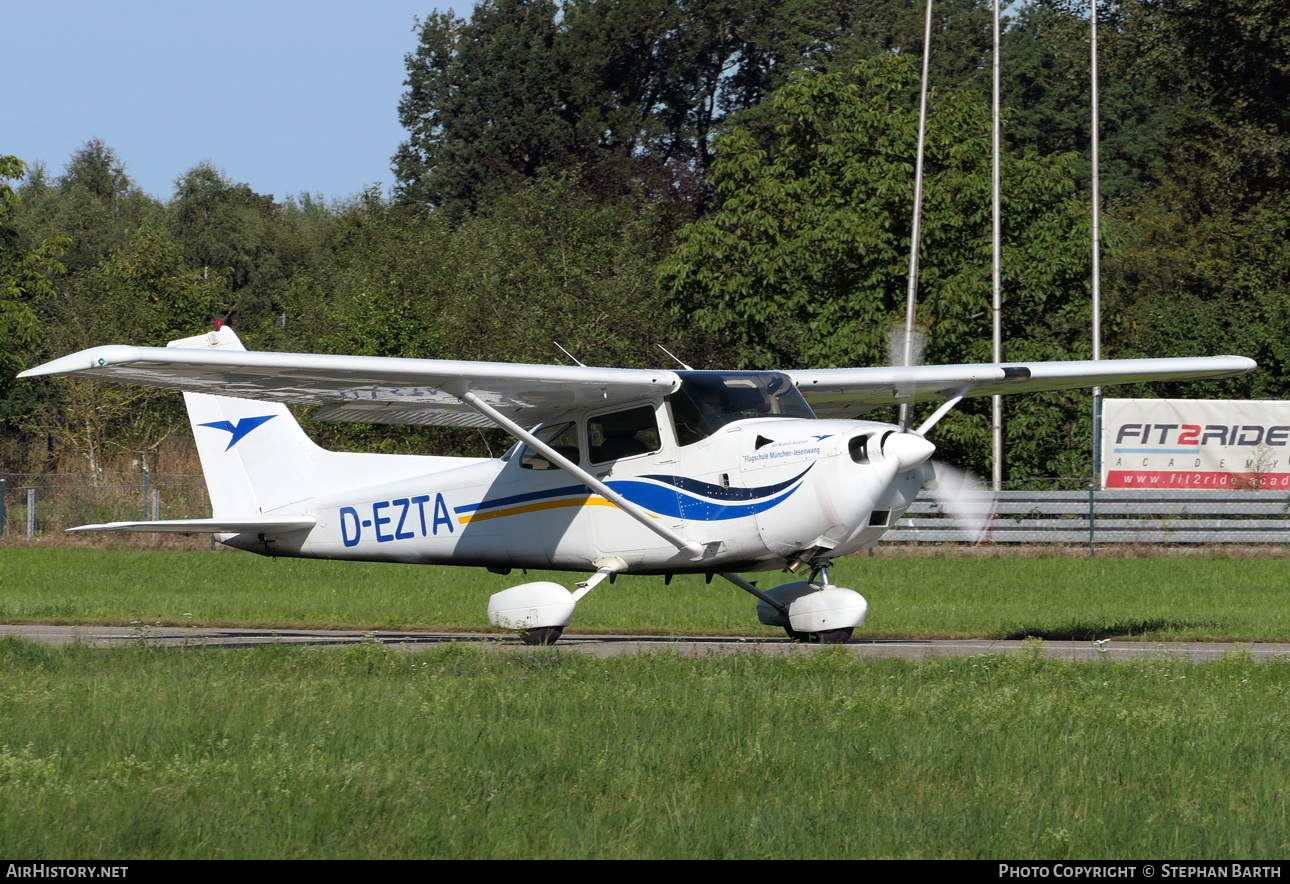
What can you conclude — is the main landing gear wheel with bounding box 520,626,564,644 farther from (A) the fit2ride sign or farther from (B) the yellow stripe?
(A) the fit2ride sign

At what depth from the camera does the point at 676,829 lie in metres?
5.50

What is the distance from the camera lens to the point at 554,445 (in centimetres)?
1319

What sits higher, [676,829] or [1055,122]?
[1055,122]

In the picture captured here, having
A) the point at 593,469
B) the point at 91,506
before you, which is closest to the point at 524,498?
the point at 593,469

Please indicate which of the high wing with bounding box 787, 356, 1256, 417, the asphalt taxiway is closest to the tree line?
the high wing with bounding box 787, 356, 1256, 417

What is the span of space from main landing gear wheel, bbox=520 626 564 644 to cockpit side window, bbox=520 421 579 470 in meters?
1.54

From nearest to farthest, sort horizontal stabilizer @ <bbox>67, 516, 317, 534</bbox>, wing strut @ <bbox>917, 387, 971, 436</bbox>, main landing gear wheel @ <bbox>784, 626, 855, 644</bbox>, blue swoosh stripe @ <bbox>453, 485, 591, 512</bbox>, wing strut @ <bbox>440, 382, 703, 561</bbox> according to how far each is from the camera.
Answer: wing strut @ <bbox>440, 382, 703, 561</bbox> → main landing gear wheel @ <bbox>784, 626, 855, 644</bbox> → wing strut @ <bbox>917, 387, 971, 436</bbox> → blue swoosh stripe @ <bbox>453, 485, 591, 512</bbox> → horizontal stabilizer @ <bbox>67, 516, 317, 534</bbox>

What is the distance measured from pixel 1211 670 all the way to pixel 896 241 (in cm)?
2195

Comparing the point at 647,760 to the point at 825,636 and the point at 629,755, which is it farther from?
the point at 825,636

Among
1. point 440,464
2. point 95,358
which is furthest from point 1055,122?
point 95,358

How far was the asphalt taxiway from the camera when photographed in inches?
460

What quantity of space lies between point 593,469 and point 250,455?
4719mm

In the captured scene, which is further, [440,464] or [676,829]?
[440,464]
